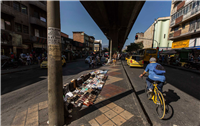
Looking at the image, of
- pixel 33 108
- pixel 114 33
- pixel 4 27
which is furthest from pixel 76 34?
pixel 33 108

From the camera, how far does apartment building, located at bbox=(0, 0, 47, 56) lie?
13836 mm

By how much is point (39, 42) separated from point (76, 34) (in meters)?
31.9

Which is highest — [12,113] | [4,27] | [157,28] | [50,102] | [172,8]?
[172,8]

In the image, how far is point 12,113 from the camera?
3.10 metres

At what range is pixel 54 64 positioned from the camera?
6.75 ft

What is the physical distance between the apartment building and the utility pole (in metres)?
16.7

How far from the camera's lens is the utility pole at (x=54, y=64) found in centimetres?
199

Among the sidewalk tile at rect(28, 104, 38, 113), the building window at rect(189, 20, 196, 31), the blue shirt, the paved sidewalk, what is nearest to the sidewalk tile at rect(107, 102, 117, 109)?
the paved sidewalk

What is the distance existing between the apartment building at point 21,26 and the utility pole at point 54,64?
16.7 meters

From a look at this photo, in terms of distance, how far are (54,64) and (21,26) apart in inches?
791

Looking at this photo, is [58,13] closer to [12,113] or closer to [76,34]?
[12,113]

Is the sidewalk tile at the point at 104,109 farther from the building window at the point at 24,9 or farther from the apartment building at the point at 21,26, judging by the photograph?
the building window at the point at 24,9

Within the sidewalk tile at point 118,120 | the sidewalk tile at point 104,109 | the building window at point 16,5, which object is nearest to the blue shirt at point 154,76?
the sidewalk tile at point 118,120

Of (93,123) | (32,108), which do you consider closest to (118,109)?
(93,123)
